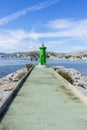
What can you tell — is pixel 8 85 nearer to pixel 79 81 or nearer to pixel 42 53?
pixel 79 81

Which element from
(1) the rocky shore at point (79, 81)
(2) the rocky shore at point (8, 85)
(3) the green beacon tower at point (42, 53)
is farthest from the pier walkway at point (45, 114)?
(3) the green beacon tower at point (42, 53)

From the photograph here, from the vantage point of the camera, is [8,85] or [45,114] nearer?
A: [45,114]

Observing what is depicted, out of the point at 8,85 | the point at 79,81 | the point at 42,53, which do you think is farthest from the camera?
the point at 42,53

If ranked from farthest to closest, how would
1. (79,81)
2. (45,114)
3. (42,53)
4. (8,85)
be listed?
(42,53), (79,81), (8,85), (45,114)

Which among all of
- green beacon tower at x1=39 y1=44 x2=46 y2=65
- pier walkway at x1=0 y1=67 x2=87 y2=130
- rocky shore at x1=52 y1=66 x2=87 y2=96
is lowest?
rocky shore at x1=52 y1=66 x2=87 y2=96

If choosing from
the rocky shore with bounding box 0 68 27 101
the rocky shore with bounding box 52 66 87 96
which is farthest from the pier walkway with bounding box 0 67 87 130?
the rocky shore with bounding box 52 66 87 96

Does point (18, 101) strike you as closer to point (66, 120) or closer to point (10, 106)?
point (10, 106)

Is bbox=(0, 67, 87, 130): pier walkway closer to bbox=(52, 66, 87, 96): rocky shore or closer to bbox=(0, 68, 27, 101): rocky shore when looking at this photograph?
bbox=(0, 68, 27, 101): rocky shore

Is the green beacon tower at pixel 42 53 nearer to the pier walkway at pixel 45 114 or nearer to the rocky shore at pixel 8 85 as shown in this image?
the rocky shore at pixel 8 85

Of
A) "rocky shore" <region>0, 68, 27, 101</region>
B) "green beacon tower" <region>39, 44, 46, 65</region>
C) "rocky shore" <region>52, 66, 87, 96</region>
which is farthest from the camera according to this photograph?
"green beacon tower" <region>39, 44, 46, 65</region>

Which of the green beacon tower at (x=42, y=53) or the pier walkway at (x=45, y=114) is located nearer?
the pier walkway at (x=45, y=114)

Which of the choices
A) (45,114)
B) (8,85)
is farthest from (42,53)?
(45,114)

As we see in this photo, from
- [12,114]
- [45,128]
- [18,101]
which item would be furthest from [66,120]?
[18,101]

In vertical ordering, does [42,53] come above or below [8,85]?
above
